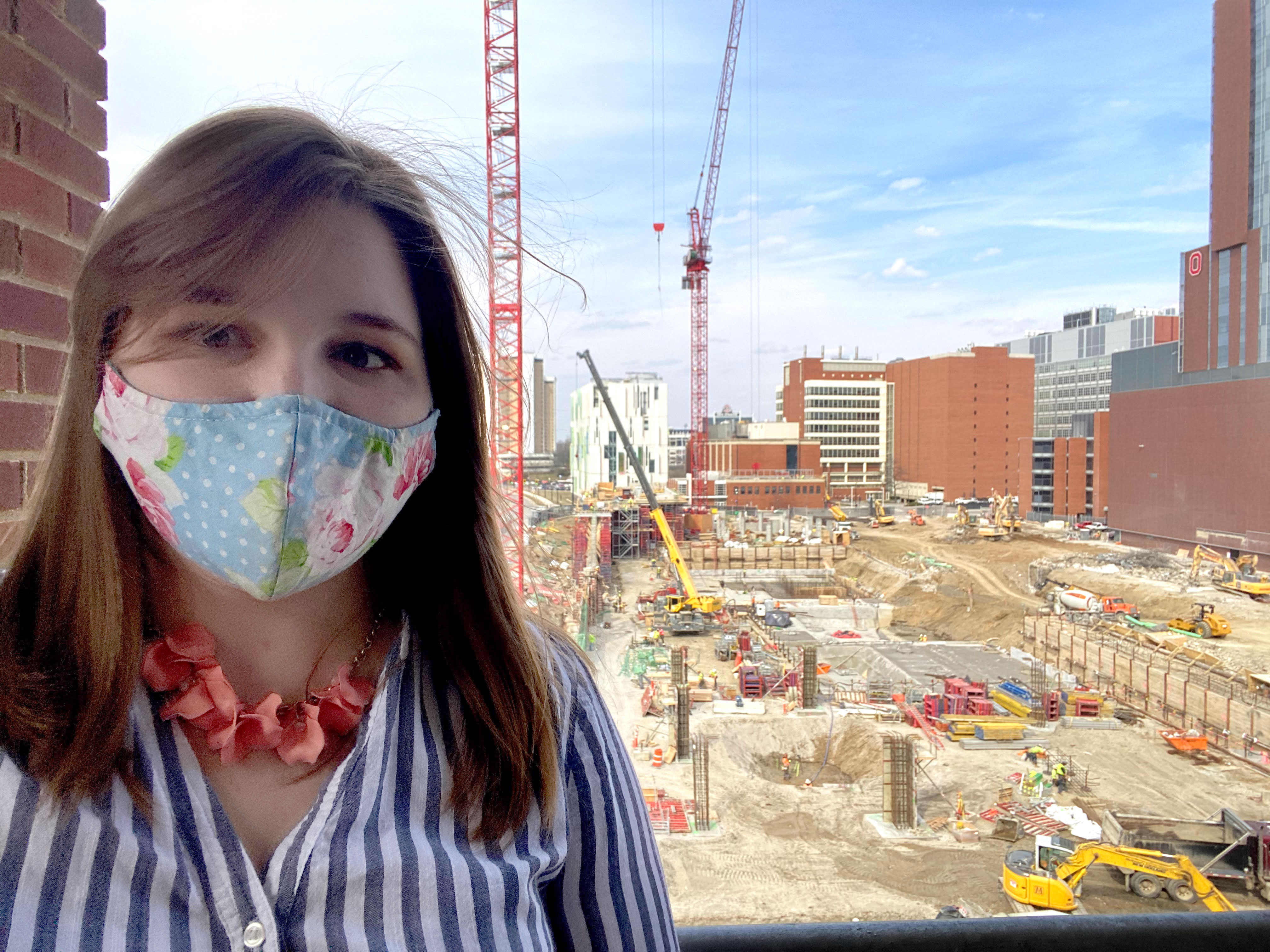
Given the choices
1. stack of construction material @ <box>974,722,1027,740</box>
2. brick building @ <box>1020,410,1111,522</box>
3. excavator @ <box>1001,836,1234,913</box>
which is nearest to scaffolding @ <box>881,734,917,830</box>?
excavator @ <box>1001,836,1234,913</box>

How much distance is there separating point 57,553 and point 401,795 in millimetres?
323

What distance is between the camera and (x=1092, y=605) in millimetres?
17938

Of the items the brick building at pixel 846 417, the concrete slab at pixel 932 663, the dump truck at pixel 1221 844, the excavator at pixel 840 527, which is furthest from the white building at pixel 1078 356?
the dump truck at pixel 1221 844

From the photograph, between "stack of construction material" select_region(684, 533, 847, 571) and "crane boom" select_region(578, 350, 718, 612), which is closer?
"crane boom" select_region(578, 350, 718, 612)

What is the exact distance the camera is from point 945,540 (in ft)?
92.0

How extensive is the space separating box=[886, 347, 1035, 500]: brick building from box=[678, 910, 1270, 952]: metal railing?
138 feet

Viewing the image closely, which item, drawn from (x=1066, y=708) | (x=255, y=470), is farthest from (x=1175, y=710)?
(x=255, y=470)

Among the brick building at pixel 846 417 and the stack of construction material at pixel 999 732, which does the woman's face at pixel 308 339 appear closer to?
the stack of construction material at pixel 999 732

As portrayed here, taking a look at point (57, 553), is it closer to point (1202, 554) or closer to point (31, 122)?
point (31, 122)

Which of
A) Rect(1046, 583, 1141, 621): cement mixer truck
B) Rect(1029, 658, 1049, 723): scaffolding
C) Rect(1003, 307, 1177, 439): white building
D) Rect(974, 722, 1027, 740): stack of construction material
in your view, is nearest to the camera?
Rect(974, 722, 1027, 740): stack of construction material

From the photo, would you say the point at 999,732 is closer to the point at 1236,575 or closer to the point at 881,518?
the point at 1236,575

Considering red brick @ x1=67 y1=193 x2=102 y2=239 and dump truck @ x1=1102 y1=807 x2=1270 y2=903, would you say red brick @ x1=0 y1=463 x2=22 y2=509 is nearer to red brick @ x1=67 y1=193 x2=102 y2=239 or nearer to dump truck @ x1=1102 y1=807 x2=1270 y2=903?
red brick @ x1=67 y1=193 x2=102 y2=239

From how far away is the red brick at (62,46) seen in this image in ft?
3.64

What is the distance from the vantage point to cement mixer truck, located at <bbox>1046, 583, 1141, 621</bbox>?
17.3m
